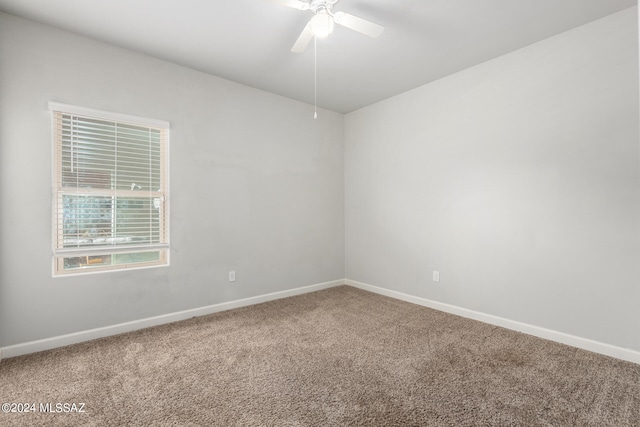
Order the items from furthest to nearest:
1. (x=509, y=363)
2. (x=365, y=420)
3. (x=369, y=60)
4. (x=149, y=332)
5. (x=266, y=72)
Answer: (x=266, y=72), (x=369, y=60), (x=149, y=332), (x=509, y=363), (x=365, y=420)

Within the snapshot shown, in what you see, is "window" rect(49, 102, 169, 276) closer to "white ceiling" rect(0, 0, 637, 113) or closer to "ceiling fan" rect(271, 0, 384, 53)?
"white ceiling" rect(0, 0, 637, 113)

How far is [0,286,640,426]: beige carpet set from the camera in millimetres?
1726

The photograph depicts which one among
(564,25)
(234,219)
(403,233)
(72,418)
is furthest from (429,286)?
(72,418)

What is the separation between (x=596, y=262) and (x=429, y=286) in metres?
1.59

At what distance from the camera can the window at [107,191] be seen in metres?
2.63

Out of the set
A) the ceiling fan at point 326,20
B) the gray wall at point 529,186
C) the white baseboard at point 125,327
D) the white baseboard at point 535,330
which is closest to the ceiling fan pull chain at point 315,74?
the ceiling fan at point 326,20

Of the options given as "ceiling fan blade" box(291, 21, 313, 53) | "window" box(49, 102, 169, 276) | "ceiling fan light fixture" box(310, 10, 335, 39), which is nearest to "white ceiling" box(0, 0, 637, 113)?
"ceiling fan blade" box(291, 21, 313, 53)

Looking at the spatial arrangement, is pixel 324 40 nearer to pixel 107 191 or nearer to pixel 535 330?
pixel 107 191

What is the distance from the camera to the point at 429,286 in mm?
3699

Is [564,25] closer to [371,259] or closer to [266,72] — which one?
[266,72]

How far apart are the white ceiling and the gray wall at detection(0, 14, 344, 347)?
30 centimetres

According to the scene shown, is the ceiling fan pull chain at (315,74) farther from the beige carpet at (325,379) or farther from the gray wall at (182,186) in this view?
the beige carpet at (325,379)

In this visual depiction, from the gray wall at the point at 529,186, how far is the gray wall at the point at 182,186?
113cm

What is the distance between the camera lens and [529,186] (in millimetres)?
2871
